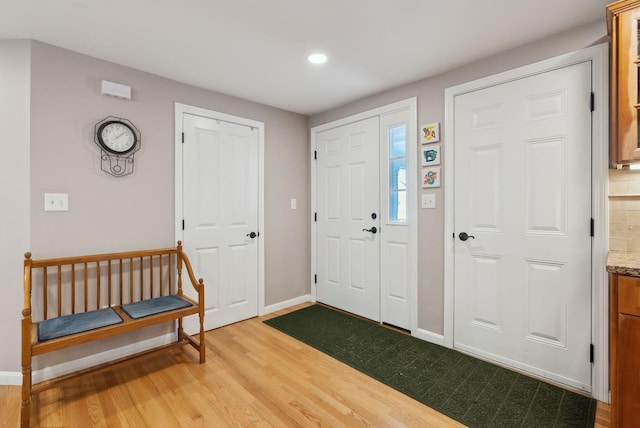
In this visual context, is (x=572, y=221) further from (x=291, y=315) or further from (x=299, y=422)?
(x=291, y=315)

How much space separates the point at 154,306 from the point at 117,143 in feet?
4.30

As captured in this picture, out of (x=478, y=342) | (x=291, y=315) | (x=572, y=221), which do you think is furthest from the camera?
(x=291, y=315)

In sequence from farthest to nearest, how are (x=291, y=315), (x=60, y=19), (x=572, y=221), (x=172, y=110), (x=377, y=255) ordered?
(x=291, y=315) → (x=377, y=255) → (x=172, y=110) → (x=572, y=221) → (x=60, y=19)

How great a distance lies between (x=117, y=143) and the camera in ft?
7.91

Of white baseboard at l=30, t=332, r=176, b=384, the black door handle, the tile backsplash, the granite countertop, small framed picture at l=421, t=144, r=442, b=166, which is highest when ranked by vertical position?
small framed picture at l=421, t=144, r=442, b=166

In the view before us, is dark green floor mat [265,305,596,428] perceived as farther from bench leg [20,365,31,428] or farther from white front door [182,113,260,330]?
bench leg [20,365,31,428]

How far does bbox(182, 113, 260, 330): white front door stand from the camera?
2.87 m

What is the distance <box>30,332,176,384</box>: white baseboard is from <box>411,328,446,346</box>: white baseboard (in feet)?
7.25

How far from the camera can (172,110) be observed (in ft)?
8.99

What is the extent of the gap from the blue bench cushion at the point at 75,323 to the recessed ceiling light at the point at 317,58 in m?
2.34

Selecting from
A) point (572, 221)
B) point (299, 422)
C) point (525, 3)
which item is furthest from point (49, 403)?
point (525, 3)

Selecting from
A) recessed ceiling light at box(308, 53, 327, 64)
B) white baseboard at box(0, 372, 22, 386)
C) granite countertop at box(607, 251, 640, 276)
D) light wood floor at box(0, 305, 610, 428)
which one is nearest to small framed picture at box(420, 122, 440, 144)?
recessed ceiling light at box(308, 53, 327, 64)

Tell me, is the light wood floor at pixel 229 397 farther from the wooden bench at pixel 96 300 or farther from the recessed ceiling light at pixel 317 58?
the recessed ceiling light at pixel 317 58

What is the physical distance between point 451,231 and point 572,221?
0.80 m
